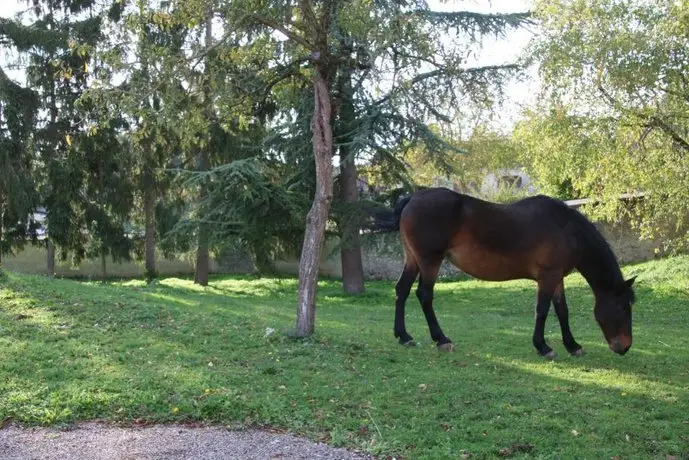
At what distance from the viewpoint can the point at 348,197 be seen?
18.6m

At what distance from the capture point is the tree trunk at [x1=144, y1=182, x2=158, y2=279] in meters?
25.3

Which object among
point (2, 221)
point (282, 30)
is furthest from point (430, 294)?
point (2, 221)

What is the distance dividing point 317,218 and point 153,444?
4.19 metres

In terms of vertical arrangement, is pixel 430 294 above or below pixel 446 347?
above

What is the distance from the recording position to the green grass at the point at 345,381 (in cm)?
519

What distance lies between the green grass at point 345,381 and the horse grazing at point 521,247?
689 mm

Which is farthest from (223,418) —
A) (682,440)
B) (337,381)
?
(682,440)

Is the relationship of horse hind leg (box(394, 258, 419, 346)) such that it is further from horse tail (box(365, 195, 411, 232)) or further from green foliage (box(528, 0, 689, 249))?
green foliage (box(528, 0, 689, 249))

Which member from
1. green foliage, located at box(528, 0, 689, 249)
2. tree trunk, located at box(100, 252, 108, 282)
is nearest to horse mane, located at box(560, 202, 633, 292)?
green foliage, located at box(528, 0, 689, 249)

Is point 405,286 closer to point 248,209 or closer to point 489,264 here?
point 489,264

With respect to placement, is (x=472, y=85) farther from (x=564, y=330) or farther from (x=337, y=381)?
(x=337, y=381)

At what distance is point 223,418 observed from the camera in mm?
5613

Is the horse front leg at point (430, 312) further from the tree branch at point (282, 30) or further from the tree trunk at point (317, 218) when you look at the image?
the tree branch at point (282, 30)

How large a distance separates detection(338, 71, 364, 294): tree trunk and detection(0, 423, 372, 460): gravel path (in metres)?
10.9
